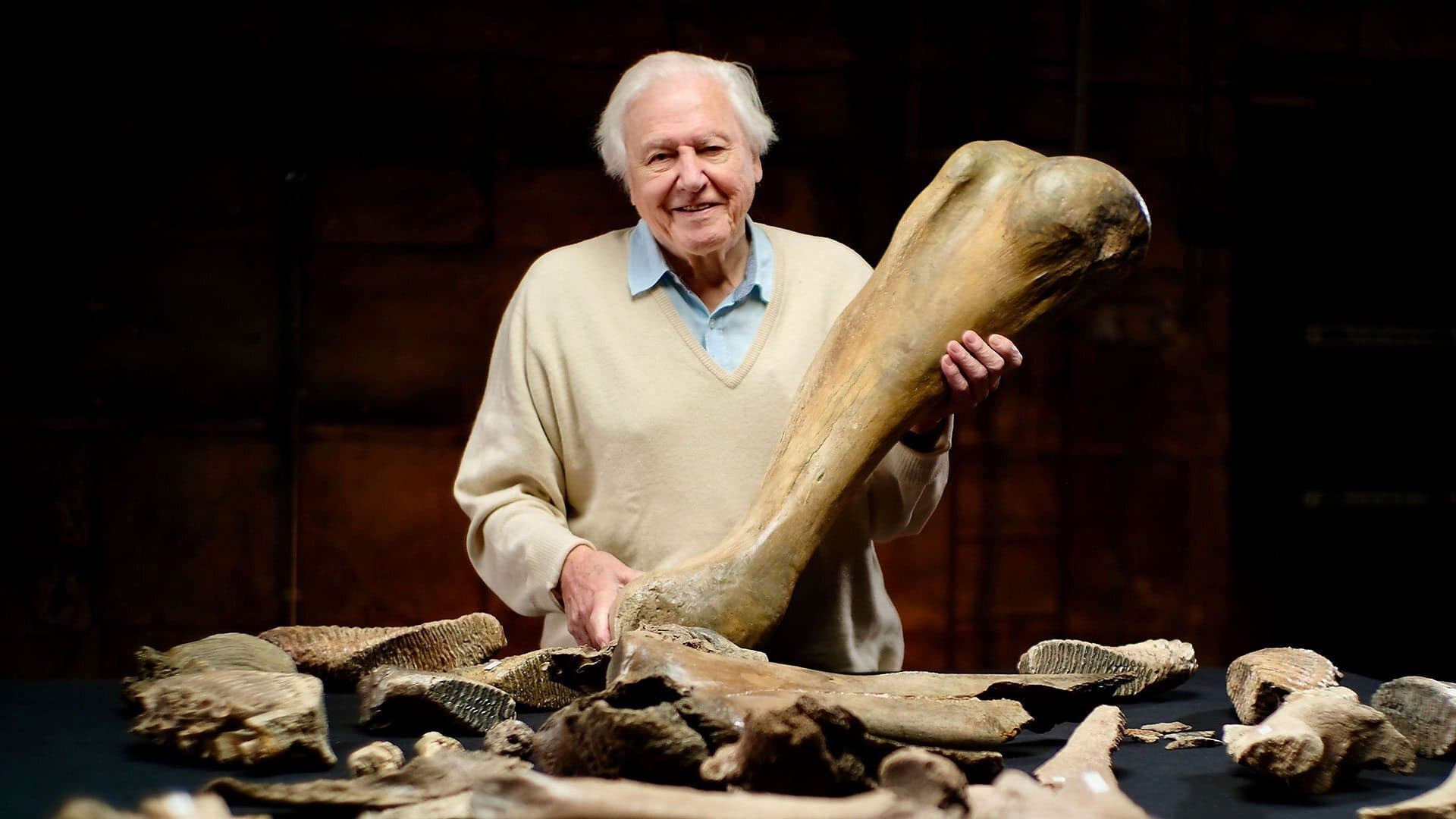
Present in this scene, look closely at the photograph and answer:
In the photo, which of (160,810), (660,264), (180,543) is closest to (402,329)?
(180,543)

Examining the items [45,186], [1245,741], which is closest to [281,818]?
[1245,741]

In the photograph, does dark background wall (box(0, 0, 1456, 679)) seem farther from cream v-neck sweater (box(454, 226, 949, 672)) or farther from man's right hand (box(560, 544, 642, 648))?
man's right hand (box(560, 544, 642, 648))

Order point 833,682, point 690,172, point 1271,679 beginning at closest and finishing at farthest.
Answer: point 833,682
point 1271,679
point 690,172

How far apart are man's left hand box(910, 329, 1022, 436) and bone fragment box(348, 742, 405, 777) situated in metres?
0.75

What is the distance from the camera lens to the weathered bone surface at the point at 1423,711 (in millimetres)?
1392

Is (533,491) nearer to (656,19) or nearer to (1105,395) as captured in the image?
(656,19)

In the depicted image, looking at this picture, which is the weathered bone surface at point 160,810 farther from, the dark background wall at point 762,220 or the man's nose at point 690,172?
the dark background wall at point 762,220

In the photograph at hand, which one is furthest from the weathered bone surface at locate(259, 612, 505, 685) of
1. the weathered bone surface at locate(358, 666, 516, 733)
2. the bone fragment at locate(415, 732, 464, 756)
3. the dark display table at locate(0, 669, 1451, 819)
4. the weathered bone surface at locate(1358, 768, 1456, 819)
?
the weathered bone surface at locate(1358, 768, 1456, 819)

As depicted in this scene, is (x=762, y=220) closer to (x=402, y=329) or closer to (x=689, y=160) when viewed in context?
(x=402, y=329)

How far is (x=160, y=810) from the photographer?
975 millimetres

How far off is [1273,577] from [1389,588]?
258 millimetres

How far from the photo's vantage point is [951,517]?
10.6 ft

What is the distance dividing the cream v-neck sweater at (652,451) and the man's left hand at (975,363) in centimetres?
30

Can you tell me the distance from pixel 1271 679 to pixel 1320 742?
0.90 ft
